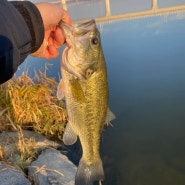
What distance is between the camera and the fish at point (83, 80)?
2.24 m

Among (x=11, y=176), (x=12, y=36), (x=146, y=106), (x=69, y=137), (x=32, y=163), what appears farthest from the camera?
(x=146, y=106)

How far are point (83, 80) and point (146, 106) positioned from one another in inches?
203

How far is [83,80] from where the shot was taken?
230cm

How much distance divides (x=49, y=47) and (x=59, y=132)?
368cm

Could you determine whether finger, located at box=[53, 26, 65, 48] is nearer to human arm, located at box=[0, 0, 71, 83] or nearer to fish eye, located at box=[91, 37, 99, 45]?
human arm, located at box=[0, 0, 71, 83]

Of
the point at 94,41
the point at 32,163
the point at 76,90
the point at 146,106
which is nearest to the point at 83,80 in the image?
the point at 76,90

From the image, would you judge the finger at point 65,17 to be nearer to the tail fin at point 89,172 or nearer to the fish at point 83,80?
the fish at point 83,80

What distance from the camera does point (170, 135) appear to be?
20.4 ft

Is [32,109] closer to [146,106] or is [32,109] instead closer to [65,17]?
[146,106]

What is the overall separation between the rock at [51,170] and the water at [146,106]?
76 centimetres

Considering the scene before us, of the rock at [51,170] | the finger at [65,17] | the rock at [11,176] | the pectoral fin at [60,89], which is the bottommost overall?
the rock at [51,170]

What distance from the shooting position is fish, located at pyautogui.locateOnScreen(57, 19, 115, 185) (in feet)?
7.36

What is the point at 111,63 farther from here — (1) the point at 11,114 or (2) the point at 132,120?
(1) the point at 11,114

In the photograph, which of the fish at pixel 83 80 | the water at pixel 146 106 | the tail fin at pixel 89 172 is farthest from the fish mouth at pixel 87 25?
the water at pixel 146 106
